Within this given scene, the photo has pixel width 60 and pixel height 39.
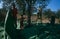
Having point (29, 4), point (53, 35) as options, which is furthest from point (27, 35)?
point (29, 4)

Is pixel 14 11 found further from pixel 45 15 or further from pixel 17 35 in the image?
pixel 45 15

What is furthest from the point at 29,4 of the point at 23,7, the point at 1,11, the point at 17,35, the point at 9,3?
the point at 17,35

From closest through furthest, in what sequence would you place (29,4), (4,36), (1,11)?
1. (4,36)
2. (29,4)
3. (1,11)

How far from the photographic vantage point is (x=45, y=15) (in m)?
31.8

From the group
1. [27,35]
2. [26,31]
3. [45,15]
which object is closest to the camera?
[27,35]

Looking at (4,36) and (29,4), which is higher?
(29,4)

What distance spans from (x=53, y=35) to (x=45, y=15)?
809 inches

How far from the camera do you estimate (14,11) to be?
13.3 metres

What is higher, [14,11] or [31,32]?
[14,11]

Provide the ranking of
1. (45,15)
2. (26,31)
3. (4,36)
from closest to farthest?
(4,36) < (26,31) < (45,15)

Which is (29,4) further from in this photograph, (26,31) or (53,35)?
(53,35)

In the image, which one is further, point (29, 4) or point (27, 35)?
point (29, 4)

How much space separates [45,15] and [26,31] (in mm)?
19008

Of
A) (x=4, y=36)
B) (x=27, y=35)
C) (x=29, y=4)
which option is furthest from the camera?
(x=29, y=4)
